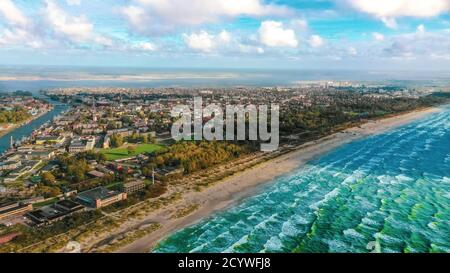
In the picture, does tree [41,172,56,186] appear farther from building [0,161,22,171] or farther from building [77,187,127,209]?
building [0,161,22,171]

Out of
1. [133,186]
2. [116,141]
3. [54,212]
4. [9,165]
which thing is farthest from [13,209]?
[116,141]

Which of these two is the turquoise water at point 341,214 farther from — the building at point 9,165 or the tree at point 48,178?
the building at point 9,165

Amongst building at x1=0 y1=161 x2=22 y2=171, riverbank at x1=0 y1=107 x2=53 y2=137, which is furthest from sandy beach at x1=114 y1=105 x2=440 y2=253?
riverbank at x1=0 y1=107 x2=53 y2=137
